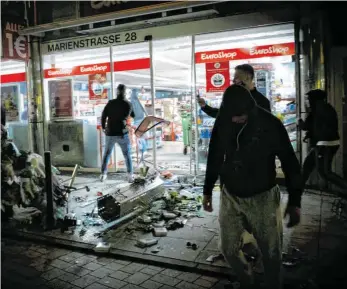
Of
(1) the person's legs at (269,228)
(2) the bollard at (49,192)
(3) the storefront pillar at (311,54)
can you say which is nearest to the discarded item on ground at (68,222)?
(2) the bollard at (49,192)

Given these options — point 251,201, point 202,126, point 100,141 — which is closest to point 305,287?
point 251,201

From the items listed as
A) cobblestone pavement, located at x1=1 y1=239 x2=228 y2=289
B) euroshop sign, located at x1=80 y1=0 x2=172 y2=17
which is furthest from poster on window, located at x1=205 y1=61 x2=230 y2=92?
cobblestone pavement, located at x1=1 y1=239 x2=228 y2=289

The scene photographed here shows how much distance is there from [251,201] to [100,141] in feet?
24.6

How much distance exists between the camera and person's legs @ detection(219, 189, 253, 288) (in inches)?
117

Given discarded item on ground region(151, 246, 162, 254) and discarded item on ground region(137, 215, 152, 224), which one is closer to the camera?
discarded item on ground region(151, 246, 162, 254)

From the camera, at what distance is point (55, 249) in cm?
476

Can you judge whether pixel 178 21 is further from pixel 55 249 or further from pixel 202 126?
pixel 55 249

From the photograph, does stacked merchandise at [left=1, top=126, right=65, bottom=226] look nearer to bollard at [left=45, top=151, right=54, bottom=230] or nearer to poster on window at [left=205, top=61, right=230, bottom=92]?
bollard at [left=45, top=151, right=54, bottom=230]

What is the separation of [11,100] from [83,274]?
9.80 metres

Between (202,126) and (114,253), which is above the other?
(202,126)

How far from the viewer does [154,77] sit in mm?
10516

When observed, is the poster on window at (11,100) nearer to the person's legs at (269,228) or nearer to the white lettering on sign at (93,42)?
the white lettering on sign at (93,42)

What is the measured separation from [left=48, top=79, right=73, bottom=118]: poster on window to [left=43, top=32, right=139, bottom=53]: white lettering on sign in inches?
37.7

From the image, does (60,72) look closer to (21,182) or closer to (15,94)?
(15,94)
